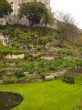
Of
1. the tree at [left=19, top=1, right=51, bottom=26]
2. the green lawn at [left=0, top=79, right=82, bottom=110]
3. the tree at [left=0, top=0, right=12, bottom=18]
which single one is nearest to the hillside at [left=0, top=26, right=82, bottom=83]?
the tree at [left=19, top=1, right=51, bottom=26]

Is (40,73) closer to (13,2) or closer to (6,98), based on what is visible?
(6,98)

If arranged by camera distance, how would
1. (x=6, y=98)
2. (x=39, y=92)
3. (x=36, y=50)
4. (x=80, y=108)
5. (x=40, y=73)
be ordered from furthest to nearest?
1. (x=36, y=50)
2. (x=40, y=73)
3. (x=39, y=92)
4. (x=6, y=98)
5. (x=80, y=108)

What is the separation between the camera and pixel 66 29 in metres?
77.7

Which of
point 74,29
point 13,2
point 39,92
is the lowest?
point 39,92

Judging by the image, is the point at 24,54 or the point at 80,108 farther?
the point at 24,54

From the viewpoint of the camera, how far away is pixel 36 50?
61.5 metres

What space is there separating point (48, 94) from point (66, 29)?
129 feet

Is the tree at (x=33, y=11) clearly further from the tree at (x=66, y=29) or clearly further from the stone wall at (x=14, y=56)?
the stone wall at (x=14, y=56)

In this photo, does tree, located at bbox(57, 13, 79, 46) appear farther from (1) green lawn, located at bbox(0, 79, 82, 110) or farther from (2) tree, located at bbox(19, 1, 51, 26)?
(1) green lawn, located at bbox(0, 79, 82, 110)

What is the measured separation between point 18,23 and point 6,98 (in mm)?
44367

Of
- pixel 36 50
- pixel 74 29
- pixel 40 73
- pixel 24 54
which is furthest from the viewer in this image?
pixel 74 29

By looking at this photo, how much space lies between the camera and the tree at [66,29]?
76500 mm

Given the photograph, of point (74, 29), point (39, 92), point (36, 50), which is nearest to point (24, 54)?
point (36, 50)

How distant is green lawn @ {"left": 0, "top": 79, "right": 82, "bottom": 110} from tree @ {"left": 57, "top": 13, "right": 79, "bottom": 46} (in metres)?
28.2
